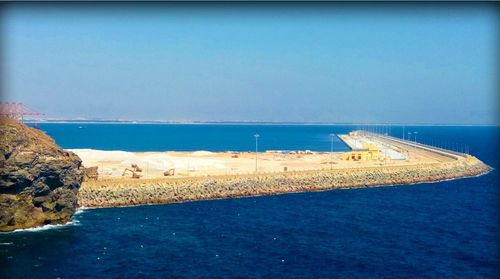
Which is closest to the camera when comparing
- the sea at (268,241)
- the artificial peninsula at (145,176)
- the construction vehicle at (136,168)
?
the sea at (268,241)

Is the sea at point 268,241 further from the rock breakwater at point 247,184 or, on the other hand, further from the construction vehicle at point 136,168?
the construction vehicle at point 136,168

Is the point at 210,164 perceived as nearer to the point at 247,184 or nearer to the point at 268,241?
the point at 247,184

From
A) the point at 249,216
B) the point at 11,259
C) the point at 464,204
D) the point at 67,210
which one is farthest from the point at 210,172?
the point at 11,259

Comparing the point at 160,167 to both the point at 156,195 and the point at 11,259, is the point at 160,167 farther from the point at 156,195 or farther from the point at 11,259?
the point at 11,259

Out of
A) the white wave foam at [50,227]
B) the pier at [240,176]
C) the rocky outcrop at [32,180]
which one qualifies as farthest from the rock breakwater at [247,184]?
the white wave foam at [50,227]

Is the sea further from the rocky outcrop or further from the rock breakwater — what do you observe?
the rock breakwater

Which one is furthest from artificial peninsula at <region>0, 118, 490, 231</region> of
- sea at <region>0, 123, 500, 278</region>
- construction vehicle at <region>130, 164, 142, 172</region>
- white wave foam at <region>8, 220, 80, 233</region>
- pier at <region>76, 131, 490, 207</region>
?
sea at <region>0, 123, 500, 278</region>

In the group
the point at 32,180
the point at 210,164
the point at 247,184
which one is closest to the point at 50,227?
the point at 32,180
